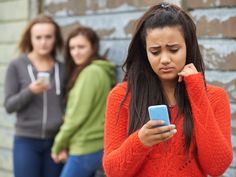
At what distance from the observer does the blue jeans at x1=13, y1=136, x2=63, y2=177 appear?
4.43 meters

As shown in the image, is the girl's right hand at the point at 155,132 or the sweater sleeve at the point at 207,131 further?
the sweater sleeve at the point at 207,131

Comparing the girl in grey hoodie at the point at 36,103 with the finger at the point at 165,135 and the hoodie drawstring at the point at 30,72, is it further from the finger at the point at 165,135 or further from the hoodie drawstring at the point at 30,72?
the finger at the point at 165,135

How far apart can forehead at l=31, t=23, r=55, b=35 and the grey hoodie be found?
0.24 metres

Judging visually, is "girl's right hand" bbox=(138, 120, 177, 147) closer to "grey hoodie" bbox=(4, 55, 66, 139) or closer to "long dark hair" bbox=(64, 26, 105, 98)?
"long dark hair" bbox=(64, 26, 105, 98)

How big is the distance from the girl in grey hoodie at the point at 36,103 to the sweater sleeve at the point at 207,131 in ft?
7.45

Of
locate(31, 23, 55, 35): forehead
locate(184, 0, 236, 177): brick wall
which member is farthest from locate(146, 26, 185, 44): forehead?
locate(31, 23, 55, 35): forehead

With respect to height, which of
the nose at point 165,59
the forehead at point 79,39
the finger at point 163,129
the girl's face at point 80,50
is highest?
the nose at point 165,59

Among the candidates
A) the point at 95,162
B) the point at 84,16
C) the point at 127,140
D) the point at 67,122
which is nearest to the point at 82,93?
the point at 67,122

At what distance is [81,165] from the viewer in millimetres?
4184

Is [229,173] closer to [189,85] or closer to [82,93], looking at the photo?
[82,93]

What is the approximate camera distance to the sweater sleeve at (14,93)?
14.4ft

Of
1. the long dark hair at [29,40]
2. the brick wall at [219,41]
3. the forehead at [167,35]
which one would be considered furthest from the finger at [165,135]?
the long dark hair at [29,40]

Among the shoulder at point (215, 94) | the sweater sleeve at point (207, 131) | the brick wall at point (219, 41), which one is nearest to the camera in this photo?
the sweater sleeve at point (207, 131)

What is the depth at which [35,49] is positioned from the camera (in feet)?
15.2
